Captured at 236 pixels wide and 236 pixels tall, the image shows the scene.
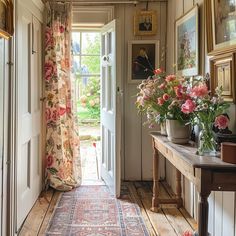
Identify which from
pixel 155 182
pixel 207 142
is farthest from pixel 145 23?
pixel 207 142

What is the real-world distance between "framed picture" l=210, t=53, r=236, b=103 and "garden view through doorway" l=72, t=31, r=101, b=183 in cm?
→ 187

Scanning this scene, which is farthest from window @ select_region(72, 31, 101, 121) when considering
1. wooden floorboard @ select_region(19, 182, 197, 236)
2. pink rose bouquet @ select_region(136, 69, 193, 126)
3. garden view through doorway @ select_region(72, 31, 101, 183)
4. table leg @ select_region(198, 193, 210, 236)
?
table leg @ select_region(198, 193, 210, 236)

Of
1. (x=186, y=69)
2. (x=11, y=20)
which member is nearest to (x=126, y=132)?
(x=186, y=69)

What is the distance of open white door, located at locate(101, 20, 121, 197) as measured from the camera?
3.50m

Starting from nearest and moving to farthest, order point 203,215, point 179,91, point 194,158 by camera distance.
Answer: point 203,215 < point 194,158 < point 179,91

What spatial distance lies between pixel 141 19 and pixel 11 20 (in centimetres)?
201

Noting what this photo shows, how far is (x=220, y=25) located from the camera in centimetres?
228

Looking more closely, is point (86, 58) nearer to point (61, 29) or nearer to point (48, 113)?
point (61, 29)

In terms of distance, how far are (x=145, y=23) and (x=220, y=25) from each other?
1796 mm

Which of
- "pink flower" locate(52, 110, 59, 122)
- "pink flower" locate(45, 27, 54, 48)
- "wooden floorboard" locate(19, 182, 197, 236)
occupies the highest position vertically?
"pink flower" locate(45, 27, 54, 48)

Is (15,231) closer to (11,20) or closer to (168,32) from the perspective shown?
(11,20)

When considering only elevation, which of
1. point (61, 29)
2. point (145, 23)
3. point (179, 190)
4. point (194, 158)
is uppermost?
point (145, 23)

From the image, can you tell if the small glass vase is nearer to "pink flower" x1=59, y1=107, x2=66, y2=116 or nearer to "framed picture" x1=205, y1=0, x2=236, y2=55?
"framed picture" x1=205, y1=0, x2=236, y2=55

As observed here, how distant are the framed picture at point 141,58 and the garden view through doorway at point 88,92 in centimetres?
68
